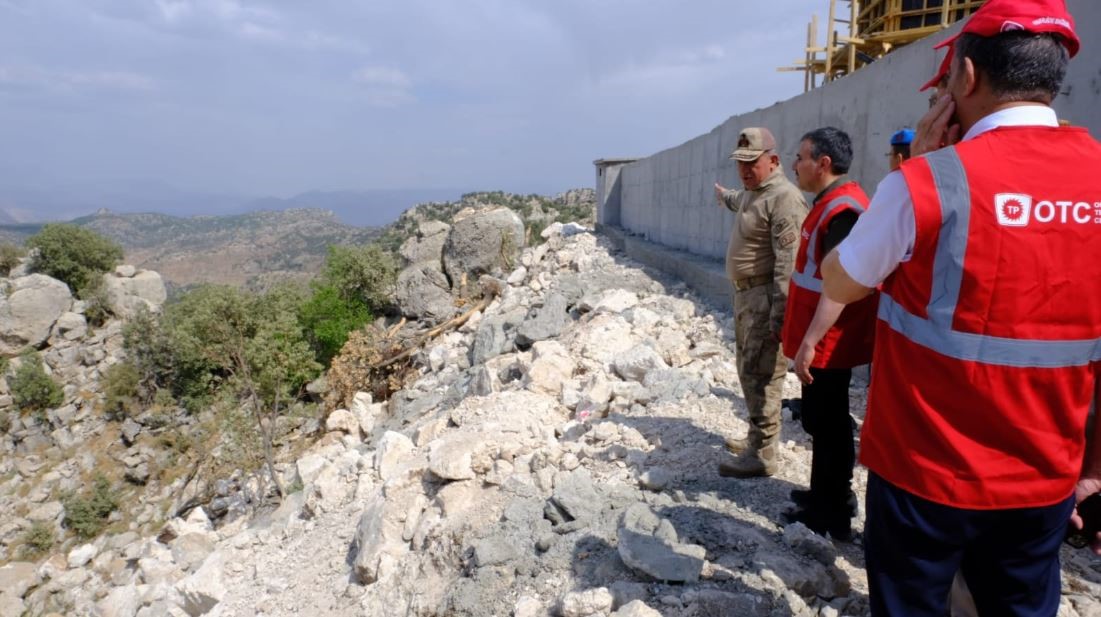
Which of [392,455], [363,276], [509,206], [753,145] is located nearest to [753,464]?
[753,145]

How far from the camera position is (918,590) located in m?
1.25

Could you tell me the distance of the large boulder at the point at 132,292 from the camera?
21000 millimetres

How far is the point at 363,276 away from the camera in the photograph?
1505 cm

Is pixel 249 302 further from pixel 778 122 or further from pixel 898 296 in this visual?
pixel 898 296

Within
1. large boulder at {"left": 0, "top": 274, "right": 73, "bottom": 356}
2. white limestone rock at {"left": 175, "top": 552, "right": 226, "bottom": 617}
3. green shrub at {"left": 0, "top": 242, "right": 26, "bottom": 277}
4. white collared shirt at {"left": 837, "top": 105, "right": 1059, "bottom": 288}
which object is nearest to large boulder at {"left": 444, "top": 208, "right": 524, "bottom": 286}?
white limestone rock at {"left": 175, "top": 552, "right": 226, "bottom": 617}

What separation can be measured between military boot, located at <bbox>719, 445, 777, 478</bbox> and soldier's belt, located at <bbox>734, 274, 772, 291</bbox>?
0.79 m

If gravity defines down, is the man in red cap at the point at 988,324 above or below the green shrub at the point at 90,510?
above

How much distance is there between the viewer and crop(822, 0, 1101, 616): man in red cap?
3.51 ft

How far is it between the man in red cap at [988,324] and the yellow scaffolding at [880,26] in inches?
255

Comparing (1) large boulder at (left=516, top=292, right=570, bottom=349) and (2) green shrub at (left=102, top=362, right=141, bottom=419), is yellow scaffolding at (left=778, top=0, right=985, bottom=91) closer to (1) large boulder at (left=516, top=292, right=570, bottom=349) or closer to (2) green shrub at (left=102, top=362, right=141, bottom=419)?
(1) large boulder at (left=516, top=292, right=570, bottom=349)

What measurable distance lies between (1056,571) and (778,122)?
5.57 meters

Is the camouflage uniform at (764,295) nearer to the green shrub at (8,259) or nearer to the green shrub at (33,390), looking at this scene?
the green shrub at (33,390)

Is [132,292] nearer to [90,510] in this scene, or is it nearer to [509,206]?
[90,510]

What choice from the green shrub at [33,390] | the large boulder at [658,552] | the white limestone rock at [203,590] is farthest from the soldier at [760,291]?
the green shrub at [33,390]
